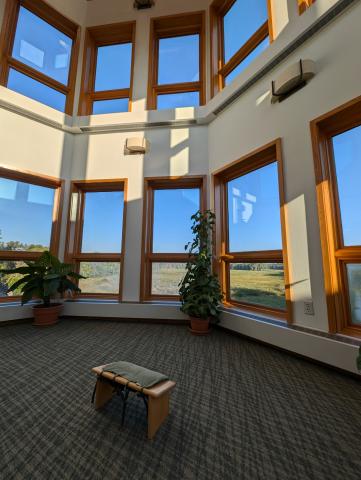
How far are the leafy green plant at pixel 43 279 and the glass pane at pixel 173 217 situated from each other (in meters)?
1.42

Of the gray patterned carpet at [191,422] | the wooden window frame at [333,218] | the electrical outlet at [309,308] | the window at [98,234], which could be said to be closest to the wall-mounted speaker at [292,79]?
the wooden window frame at [333,218]

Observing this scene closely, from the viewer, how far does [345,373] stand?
67.9 inches

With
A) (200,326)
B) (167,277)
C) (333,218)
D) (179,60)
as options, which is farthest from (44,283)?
(179,60)

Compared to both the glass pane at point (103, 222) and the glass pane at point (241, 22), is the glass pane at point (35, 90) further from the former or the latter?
the glass pane at point (241, 22)

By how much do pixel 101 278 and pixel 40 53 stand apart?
4022mm

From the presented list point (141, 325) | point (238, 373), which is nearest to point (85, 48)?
point (141, 325)

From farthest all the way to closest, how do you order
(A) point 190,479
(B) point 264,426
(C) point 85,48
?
(C) point 85,48
(B) point 264,426
(A) point 190,479

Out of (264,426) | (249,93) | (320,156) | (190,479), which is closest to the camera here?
(190,479)

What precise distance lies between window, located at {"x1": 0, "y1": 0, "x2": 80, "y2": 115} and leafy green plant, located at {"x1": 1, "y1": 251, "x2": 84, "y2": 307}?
2.77 m

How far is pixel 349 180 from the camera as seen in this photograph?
196 cm

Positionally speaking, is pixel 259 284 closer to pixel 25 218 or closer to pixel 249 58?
pixel 249 58

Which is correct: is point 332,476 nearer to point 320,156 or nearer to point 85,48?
point 320,156

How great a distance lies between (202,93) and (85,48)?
96.7 inches

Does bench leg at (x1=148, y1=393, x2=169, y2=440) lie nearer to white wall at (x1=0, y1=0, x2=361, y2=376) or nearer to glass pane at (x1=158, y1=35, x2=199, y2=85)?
white wall at (x1=0, y1=0, x2=361, y2=376)
